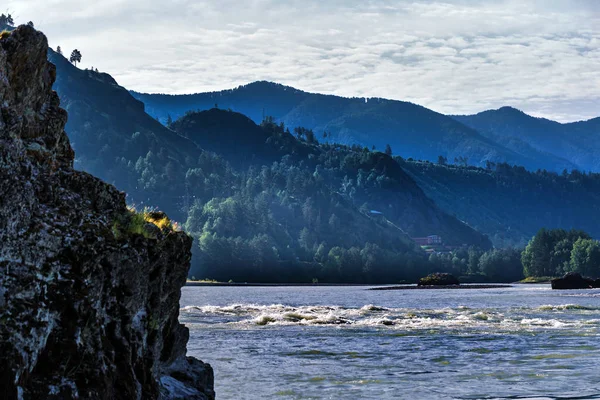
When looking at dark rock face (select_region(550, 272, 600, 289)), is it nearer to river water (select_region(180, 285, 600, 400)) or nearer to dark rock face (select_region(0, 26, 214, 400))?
river water (select_region(180, 285, 600, 400))

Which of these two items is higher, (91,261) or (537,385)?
(91,261)

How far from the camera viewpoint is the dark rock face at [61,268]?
46.5 ft

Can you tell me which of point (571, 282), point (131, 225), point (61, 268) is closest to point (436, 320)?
point (131, 225)

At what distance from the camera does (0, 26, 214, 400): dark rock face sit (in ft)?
46.5

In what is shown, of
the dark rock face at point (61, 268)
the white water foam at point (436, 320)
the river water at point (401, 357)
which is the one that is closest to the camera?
the dark rock face at point (61, 268)

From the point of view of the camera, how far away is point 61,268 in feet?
49.0

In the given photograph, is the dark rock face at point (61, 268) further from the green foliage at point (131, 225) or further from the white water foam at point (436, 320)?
the white water foam at point (436, 320)

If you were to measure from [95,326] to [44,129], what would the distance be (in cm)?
527

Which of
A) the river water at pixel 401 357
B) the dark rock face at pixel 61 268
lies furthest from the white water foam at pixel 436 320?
the dark rock face at pixel 61 268

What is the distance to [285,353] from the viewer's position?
140ft

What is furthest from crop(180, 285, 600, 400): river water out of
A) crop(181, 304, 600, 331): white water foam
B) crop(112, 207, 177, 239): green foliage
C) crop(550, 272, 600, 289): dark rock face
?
crop(550, 272, 600, 289): dark rock face

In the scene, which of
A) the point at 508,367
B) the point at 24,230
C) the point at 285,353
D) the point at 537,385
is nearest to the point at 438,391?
the point at 537,385

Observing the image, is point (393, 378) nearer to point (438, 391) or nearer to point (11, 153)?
point (438, 391)

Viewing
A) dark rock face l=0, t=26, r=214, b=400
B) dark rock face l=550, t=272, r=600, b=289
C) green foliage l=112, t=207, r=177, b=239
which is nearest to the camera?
dark rock face l=0, t=26, r=214, b=400
